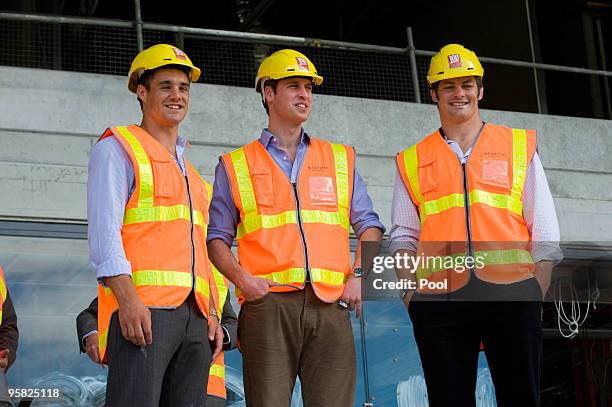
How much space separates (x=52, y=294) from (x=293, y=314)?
338 cm

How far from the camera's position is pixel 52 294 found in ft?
24.5

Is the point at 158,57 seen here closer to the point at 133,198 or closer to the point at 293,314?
the point at 133,198

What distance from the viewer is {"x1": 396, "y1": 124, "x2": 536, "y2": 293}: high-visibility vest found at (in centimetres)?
475

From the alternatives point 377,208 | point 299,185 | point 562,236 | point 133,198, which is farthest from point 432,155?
point 562,236

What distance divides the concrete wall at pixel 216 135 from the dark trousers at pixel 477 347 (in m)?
3.41

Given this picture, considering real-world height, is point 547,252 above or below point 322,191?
below

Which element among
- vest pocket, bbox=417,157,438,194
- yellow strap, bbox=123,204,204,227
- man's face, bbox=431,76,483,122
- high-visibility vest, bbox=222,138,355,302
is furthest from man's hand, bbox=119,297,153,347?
man's face, bbox=431,76,483,122

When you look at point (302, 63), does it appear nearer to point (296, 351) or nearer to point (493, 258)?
point (493, 258)

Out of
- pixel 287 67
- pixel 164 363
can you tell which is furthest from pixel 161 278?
pixel 287 67

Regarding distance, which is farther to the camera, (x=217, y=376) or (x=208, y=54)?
(x=208, y=54)

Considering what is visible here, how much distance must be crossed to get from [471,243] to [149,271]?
1404mm

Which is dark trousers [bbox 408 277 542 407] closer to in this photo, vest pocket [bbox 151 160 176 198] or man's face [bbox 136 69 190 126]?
vest pocket [bbox 151 160 176 198]

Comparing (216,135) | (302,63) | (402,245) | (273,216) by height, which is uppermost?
(216,135)

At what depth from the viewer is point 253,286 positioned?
178 inches
